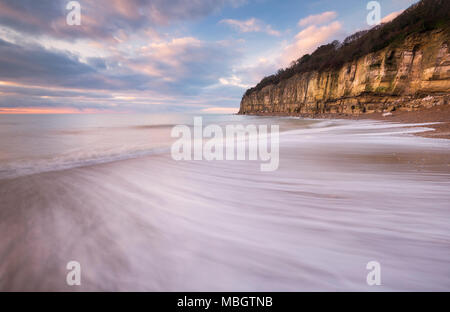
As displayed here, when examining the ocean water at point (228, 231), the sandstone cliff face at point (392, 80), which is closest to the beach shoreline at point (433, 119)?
the sandstone cliff face at point (392, 80)

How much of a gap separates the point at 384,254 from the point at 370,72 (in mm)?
21663

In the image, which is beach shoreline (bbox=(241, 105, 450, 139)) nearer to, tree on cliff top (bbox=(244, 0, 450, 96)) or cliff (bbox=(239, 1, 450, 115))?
cliff (bbox=(239, 1, 450, 115))

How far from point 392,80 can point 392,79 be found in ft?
0.27

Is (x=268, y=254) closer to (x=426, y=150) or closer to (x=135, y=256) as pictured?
(x=135, y=256)

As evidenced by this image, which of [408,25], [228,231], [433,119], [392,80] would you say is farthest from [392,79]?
[228,231]

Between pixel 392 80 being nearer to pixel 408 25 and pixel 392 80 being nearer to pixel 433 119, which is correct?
pixel 408 25

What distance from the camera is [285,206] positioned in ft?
4.89

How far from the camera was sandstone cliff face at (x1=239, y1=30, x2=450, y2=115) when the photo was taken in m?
11.9

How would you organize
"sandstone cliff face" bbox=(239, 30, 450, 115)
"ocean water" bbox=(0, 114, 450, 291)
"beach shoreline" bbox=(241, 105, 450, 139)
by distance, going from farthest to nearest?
"sandstone cliff face" bbox=(239, 30, 450, 115)
"beach shoreline" bbox=(241, 105, 450, 139)
"ocean water" bbox=(0, 114, 450, 291)

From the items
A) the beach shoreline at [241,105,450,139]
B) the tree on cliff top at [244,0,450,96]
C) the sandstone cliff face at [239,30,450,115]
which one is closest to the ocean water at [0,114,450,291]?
the beach shoreline at [241,105,450,139]

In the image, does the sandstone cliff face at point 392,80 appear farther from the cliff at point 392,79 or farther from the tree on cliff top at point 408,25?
the tree on cliff top at point 408,25

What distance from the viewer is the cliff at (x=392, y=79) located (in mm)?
11906
